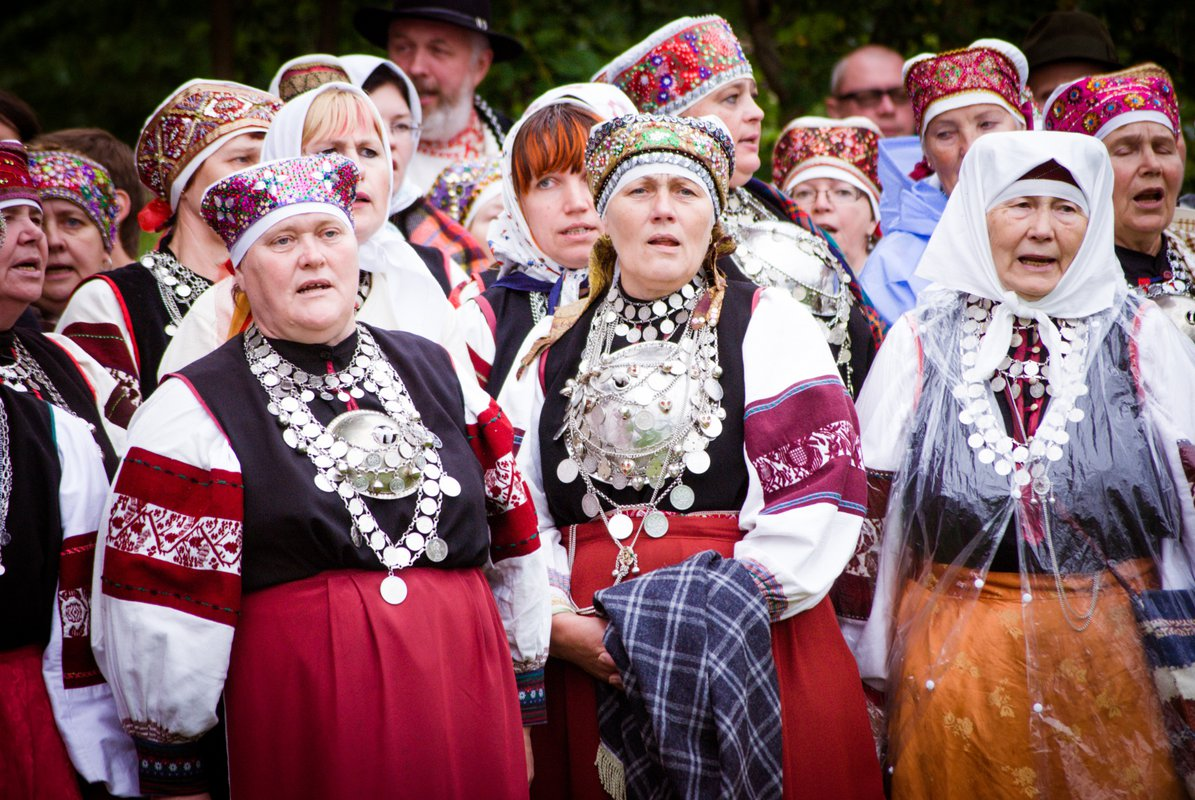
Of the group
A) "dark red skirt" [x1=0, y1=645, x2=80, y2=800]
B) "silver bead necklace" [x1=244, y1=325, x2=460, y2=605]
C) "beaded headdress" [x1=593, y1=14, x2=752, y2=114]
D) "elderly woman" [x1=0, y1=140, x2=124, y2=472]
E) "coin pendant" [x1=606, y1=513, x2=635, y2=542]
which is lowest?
"dark red skirt" [x1=0, y1=645, x2=80, y2=800]

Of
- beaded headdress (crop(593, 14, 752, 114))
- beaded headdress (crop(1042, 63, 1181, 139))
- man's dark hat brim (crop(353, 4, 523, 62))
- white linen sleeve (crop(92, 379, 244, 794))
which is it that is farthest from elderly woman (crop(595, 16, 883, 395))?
white linen sleeve (crop(92, 379, 244, 794))

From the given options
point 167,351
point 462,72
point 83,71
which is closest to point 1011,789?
point 167,351

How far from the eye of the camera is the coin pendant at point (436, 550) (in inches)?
123

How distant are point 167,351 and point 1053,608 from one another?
260 cm

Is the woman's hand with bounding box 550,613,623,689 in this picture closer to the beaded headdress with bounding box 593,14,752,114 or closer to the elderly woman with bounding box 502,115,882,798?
the elderly woman with bounding box 502,115,882,798

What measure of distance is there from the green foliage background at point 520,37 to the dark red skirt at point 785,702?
4078 mm

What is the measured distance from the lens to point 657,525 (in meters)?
3.50

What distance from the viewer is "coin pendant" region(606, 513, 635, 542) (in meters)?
3.52

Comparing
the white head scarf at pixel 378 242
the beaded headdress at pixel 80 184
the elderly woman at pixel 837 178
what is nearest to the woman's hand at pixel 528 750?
the white head scarf at pixel 378 242

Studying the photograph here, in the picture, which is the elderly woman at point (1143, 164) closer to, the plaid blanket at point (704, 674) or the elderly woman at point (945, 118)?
the elderly woman at point (945, 118)

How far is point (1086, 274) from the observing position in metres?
3.75

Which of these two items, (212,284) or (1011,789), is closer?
(1011,789)

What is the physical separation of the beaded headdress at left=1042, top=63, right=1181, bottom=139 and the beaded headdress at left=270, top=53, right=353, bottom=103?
2.79 meters

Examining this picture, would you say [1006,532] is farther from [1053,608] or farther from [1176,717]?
[1176,717]
